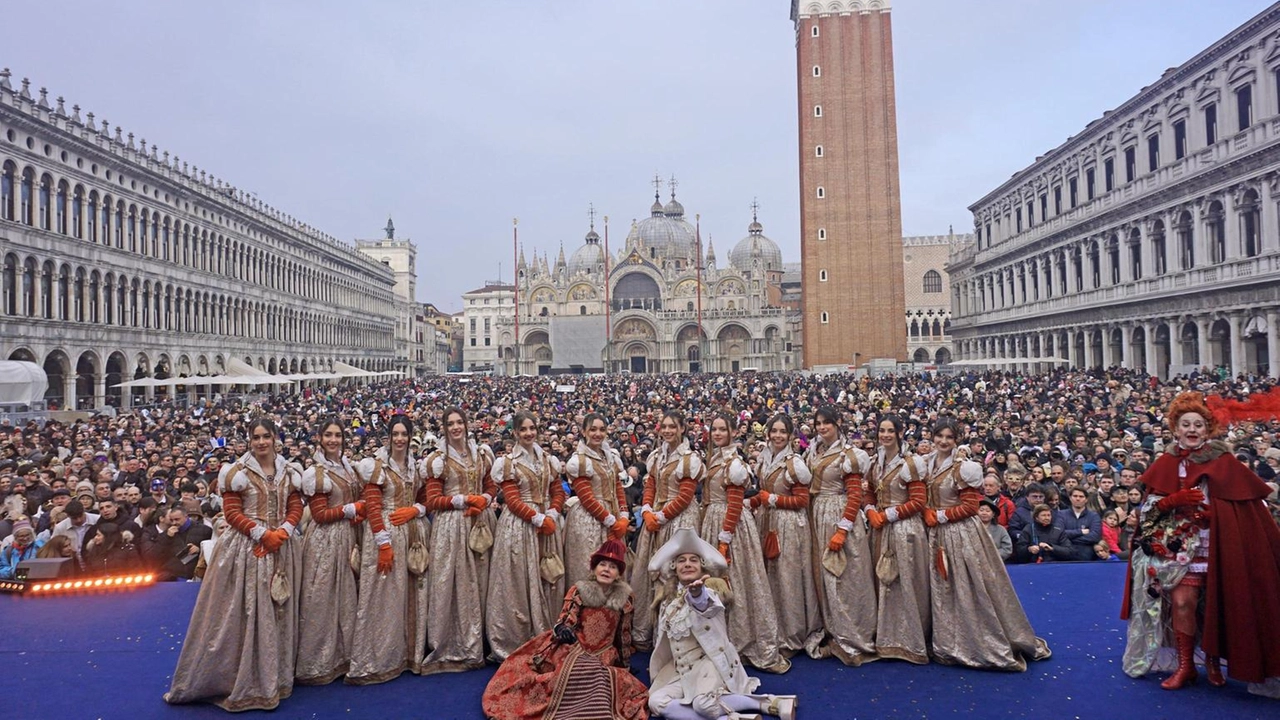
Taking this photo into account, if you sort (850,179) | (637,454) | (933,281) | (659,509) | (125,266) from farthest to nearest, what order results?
1. (933,281)
2. (850,179)
3. (125,266)
4. (637,454)
5. (659,509)

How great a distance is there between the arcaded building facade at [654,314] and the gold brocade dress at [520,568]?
58.5 m

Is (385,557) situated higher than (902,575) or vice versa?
(385,557)

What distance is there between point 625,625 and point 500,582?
934 millimetres

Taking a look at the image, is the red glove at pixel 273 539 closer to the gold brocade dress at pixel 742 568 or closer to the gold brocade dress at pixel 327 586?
the gold brocade dress at pixel 327 586

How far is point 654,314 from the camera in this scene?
228 ft

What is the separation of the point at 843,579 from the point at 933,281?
6472 cm

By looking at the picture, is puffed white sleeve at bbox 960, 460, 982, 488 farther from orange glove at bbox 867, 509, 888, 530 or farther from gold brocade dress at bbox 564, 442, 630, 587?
Result: gold brocade dress at bbox 564, 442, 630, 587

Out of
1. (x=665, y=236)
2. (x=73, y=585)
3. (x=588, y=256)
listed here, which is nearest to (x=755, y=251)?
(x=665, y=236)

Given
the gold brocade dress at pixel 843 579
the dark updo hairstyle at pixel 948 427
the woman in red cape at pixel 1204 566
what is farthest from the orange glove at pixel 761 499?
the woman in red cape at pixel 1204 566

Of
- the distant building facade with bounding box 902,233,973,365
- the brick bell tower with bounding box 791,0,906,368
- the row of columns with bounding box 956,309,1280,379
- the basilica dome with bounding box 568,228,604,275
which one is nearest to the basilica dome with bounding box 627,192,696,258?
the basilica dome with bounding box 568,228,604,275

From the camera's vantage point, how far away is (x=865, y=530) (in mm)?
5379

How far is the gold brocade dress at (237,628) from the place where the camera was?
15.3ft

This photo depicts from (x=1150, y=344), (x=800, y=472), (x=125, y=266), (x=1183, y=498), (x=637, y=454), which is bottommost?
(x=637, y=454)

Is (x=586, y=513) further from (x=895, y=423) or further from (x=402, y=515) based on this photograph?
(x=895, y=423)
